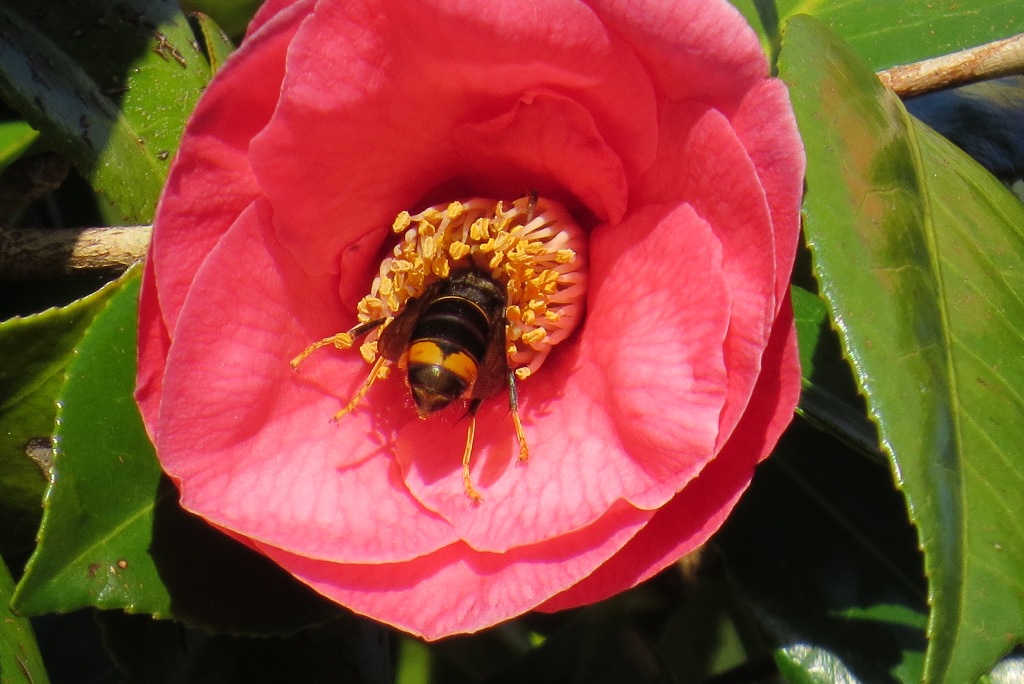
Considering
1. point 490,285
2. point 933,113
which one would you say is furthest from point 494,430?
point 933,113

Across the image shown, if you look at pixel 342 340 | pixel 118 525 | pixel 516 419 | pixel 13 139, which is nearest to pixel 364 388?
pixel 342 340

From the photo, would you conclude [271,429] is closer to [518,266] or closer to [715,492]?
[518,266]

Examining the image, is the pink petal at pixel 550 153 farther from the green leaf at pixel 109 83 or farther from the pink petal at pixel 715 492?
the green leaf at pixel 109 83

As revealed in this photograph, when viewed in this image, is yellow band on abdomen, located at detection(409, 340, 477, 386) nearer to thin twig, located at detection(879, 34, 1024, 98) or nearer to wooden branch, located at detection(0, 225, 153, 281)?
wooden branch, located at detection(0, 225, 153, 281)

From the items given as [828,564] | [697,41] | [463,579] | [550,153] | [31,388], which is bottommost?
[828,564]

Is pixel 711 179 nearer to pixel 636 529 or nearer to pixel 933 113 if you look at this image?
pixel 636 529

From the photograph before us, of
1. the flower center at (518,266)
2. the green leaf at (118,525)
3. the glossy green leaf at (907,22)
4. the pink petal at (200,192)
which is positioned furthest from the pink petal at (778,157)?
the green leaf at (118,525)

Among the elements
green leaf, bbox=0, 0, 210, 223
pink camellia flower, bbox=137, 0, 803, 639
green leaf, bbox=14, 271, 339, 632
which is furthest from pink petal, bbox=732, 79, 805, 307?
green leaf, bbox=0, 0, 210, 223
